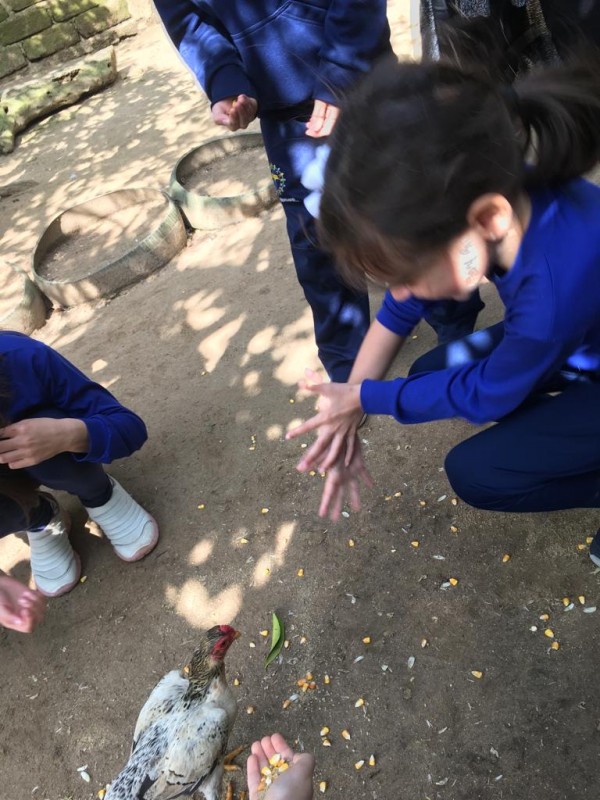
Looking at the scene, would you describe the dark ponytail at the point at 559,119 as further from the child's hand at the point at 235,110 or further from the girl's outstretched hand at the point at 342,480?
the child's hand at the point at 235,110

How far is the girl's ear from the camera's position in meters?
1.31

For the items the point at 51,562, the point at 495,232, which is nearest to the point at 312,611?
the point at 51,562

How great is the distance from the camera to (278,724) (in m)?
2.09

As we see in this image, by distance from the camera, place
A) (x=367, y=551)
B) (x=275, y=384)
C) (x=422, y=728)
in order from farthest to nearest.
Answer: (x=275, y=384) < (x=367, y=551) < (x=422, y=728)

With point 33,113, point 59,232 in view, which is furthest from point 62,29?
point 59,232

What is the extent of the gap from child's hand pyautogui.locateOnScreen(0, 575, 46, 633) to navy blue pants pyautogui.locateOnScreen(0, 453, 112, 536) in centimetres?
59

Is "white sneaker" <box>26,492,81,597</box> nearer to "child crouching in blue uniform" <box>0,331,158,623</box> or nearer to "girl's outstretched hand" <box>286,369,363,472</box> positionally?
"child crouching in blue uniform" <box>0,331,158,623</box>

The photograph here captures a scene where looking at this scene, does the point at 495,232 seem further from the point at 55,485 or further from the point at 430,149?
the point at 55,485

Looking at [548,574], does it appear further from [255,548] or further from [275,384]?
[275,384]

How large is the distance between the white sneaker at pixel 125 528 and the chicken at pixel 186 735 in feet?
2.45

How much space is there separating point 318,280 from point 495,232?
143cm

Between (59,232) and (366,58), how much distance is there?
13.1 ft

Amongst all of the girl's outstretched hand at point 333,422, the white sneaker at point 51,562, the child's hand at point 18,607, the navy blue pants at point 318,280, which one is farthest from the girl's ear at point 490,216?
the white sneaker at point 51,562

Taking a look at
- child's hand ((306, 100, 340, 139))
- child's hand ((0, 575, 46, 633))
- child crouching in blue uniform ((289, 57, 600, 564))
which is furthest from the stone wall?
child crouching in blue uniform ((289, 57, 600, 564))
